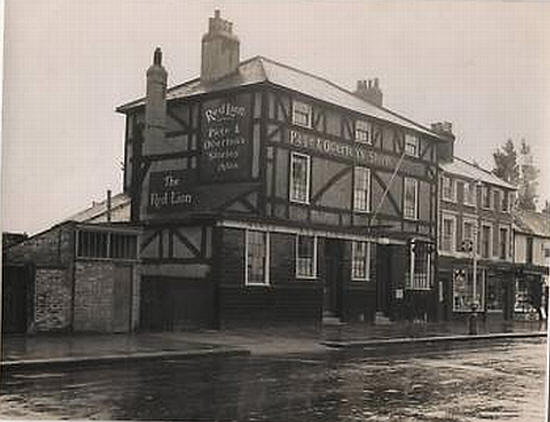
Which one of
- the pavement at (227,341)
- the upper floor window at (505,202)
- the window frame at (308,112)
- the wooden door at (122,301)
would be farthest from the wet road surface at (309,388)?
the window frame at (308,112)

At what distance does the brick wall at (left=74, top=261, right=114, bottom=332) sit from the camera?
372 centimetres

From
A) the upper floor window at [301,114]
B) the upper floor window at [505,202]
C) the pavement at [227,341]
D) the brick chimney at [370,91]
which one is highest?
the brick chimney at [370,91]

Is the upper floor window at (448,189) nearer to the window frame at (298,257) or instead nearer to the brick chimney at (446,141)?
the brick chimney at (446,141)

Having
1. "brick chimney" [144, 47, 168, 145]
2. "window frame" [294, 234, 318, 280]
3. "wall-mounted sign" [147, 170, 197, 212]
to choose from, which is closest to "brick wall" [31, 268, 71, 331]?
"wall-mounted sign" [147, 170, 197, 212]

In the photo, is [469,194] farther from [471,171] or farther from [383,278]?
[383,278]

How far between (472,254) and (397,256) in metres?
0.31

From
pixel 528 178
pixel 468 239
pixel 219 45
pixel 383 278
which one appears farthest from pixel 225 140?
pixel 528 178

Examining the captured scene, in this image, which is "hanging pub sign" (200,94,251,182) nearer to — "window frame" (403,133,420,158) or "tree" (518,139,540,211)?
"window frame" (403,133,420,158)

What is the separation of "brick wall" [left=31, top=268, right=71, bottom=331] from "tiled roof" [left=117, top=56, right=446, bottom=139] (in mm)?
723

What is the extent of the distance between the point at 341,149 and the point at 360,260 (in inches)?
18.0

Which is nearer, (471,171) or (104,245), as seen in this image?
(104,245)

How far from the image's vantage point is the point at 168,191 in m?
3.85

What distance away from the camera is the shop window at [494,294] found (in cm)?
405

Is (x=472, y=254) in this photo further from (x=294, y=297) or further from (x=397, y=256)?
(x=294, y=297)
